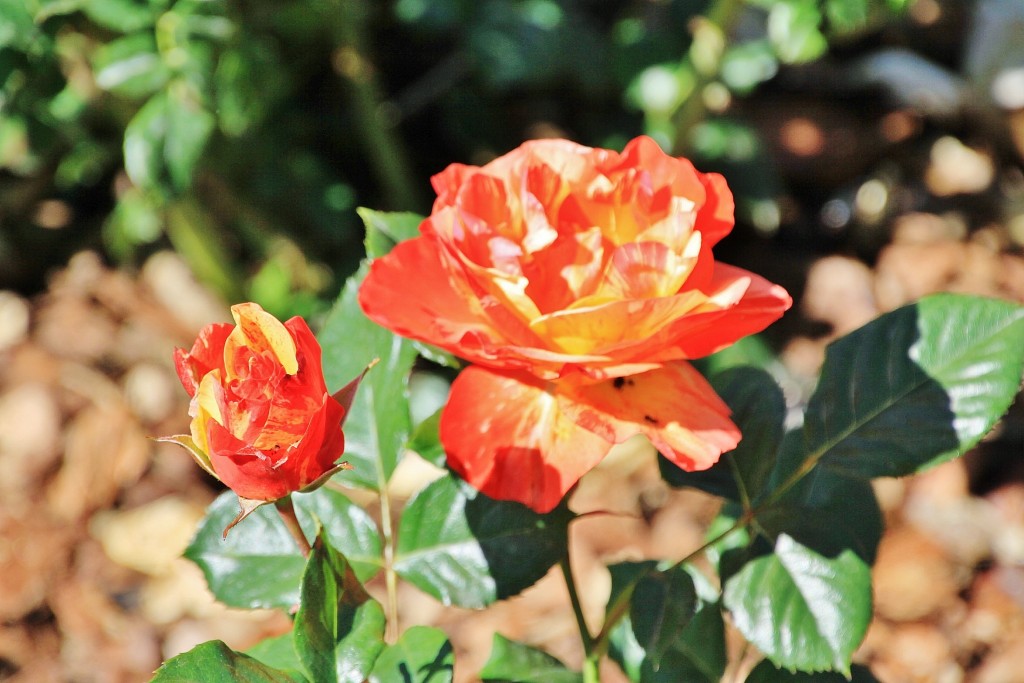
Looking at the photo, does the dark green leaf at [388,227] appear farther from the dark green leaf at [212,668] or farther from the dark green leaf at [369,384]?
the dark green leaf at [212,668]


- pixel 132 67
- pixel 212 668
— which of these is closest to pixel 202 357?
pixel 212 668

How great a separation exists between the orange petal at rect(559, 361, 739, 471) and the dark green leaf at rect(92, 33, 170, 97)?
34.8 inches

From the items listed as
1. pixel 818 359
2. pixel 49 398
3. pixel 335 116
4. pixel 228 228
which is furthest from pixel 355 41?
pixel 818 359

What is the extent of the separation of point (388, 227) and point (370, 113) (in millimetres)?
985

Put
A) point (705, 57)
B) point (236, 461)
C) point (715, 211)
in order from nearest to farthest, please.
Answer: point (236, 461) → point (715, 211) → point (705, 57)

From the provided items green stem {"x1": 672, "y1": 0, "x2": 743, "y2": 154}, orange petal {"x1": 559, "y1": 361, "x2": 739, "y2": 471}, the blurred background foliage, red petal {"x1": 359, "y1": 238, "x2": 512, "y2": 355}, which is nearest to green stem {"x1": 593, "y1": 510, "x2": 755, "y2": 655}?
orange petal {"x1": 559, "y1": 361, "x2": 739, "y2": 471}

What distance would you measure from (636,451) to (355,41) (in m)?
0.77

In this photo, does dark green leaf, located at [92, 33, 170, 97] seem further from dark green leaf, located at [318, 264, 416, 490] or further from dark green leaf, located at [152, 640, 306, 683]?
dark green leaf, located at [152, 640, 306, 683]

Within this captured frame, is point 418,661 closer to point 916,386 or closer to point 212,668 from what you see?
point 212,668

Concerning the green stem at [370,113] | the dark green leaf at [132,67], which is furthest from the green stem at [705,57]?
the dark green leaf at [132,67]

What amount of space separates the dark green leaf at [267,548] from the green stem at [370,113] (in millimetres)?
974

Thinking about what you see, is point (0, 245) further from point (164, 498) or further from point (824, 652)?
point (824, 652)

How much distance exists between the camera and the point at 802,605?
0.62 metres

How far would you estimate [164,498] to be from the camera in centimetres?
151
